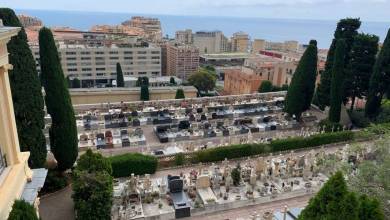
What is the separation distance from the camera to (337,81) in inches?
1021

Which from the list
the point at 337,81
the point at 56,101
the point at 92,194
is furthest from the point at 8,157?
the point at 337,81

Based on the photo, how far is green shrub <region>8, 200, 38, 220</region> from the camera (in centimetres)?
564

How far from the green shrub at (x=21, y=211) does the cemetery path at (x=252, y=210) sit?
31.4 feet

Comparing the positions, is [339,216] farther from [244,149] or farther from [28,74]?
[28,74]

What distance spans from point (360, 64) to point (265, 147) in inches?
529

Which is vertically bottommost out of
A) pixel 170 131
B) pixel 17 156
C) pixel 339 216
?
pixel 170 131

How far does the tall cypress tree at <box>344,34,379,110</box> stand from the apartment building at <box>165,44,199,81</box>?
4549 cm

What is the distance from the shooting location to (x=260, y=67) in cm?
5362

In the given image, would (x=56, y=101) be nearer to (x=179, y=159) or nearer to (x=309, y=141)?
(x=179, y=159)

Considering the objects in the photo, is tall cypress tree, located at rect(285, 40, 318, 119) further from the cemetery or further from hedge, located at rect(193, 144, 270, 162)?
the cemetery

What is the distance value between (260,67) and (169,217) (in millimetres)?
42730

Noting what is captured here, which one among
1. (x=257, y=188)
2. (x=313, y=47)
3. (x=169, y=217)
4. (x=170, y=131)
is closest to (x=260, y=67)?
(x=313, y=47)

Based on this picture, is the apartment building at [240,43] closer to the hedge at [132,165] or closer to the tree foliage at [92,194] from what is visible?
the hedge at [132,165]

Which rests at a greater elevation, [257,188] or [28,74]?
[28,74]
